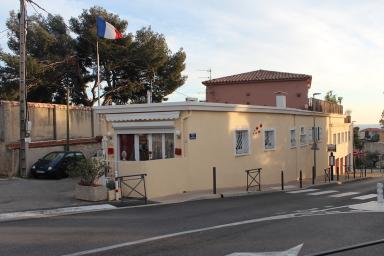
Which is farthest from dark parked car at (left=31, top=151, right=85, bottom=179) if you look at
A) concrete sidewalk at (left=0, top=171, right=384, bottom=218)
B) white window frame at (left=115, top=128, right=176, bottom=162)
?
white window frame at (left=115, top=128, right=176, bottom=162)

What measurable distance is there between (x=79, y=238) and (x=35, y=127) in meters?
17.5

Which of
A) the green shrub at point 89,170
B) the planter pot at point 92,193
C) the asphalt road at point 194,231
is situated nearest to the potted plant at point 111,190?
the planter pot at point 92,193

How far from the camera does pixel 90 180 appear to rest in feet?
52.1

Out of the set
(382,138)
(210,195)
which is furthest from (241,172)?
(382,138)

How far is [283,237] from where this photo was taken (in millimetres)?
9734

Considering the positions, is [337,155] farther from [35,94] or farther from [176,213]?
[176,213]

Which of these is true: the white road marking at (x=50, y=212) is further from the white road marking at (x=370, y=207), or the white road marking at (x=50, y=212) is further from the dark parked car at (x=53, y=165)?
the dark parked car at (x=53, y=165)

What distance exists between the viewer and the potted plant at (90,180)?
607 inches

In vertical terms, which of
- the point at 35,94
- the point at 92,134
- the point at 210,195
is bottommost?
the point at 210,195

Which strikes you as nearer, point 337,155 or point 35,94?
point 35,94

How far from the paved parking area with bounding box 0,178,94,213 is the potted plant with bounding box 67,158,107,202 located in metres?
0.30

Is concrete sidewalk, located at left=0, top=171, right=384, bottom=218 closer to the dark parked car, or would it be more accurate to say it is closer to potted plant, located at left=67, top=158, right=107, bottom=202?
potted plant, located at left=67, top=158, right=107, bottom=202

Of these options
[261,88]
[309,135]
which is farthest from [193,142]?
[261,88]

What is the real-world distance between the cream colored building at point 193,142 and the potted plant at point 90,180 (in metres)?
1.12
